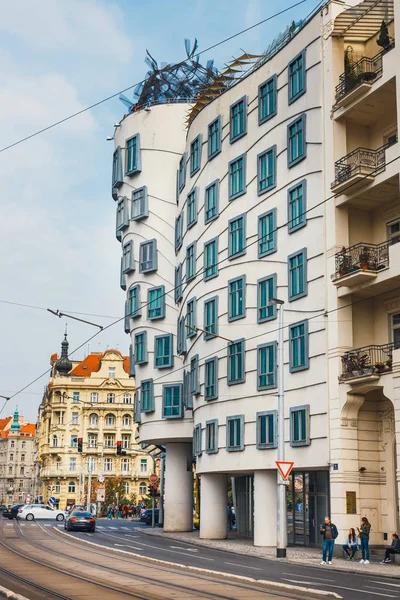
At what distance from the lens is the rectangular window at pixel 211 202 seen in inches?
1788

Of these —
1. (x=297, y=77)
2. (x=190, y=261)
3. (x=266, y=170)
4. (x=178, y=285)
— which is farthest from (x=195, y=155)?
(x=297, y=77)

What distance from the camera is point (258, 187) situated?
1622 inches

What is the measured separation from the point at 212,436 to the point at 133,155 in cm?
2159

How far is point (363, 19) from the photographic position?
3534cm

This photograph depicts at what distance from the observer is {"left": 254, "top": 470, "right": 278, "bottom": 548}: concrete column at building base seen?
38.7 meters

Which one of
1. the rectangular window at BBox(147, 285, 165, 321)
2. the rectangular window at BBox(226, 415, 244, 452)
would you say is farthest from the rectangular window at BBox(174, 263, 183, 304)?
the rectangular window at BBox(226, 415, 244, 452)

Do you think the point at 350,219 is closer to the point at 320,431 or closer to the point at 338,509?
the point at 320,431

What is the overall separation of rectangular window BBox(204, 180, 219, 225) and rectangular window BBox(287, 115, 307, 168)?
7541 mm

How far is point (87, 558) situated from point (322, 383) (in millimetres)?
12256

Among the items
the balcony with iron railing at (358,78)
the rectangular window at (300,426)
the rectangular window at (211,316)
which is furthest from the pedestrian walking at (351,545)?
the balcony with iron railing at (358,78)

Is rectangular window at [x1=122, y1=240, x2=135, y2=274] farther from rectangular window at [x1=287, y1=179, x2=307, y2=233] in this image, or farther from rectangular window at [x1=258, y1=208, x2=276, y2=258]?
rectangular window at [x1=287, y1=179, x2=307, y2=233]

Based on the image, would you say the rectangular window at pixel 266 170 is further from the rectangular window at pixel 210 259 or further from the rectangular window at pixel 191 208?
the rectangular window at pixel 191 208

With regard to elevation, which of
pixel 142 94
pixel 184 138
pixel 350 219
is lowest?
pixel 350 219

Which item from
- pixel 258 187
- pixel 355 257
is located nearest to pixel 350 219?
pixel 355 257
